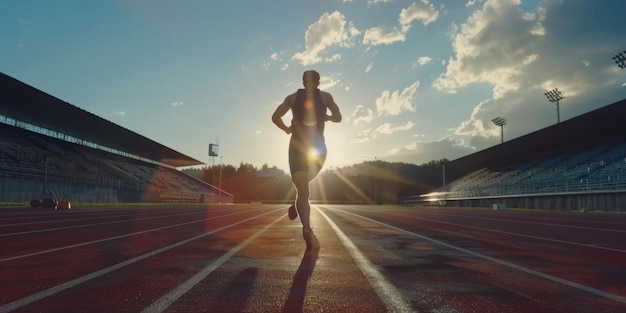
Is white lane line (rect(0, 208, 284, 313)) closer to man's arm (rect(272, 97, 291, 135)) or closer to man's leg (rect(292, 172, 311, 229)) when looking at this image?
man's leg (rect(292, 172, 311, 229))

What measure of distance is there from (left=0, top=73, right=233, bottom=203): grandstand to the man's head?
114 ft

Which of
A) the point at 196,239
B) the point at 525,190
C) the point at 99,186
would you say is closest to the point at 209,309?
the point at 196,239

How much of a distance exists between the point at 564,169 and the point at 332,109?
43.4m

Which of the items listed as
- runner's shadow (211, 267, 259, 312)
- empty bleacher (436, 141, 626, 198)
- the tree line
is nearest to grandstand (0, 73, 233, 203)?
runner's shadow (211, 267, 259, 312)

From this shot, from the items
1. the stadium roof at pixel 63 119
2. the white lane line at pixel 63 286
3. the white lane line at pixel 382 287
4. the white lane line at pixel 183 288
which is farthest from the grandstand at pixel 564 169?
the stadium roof at pixel 63 119

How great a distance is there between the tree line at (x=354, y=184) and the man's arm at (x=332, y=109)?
97489 millimetres

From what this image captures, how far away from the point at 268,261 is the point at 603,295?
2.75 m

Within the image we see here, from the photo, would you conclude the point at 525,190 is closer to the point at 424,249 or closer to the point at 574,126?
the point at 574,126

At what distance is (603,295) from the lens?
2.82 m

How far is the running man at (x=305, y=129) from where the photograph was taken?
18.1ft

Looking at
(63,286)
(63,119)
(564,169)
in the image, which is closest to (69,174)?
(63,119)

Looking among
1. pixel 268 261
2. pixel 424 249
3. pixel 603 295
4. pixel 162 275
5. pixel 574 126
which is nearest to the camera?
pixel 603 295

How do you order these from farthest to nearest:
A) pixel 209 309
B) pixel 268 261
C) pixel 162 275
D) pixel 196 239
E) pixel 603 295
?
pixel 196 239 → pixel 268 261 → pixel 162 275 → pixel 603 295 → pixel 209 309

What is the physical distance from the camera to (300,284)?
10.3 ft
